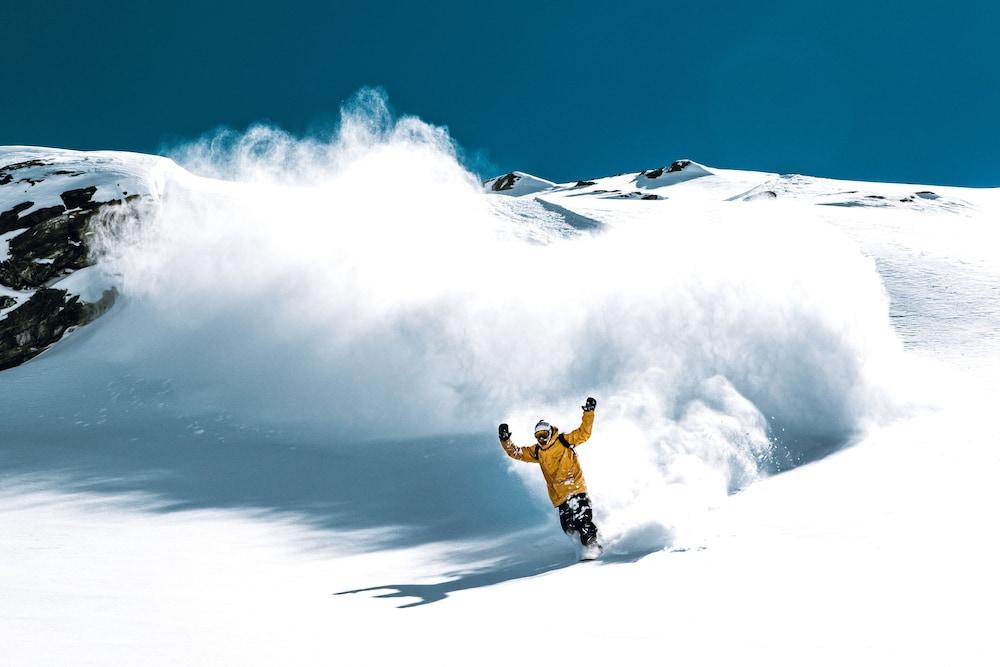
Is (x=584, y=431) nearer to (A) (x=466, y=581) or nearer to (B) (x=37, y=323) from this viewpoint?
(A) (x=466, y=581)

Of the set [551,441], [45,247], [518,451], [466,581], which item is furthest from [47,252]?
[466,581]

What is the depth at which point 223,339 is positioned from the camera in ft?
46.5

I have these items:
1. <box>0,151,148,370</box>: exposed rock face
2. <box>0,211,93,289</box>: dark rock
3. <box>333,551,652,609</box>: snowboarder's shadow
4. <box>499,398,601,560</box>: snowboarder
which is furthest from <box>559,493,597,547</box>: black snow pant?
<box>0,211,93,289</box>: dark rock

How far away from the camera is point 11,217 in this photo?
17094mm

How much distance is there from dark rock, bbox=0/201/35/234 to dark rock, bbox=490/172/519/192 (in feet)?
126

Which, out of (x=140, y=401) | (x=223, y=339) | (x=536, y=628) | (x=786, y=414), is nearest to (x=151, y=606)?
(x=536, y=628)

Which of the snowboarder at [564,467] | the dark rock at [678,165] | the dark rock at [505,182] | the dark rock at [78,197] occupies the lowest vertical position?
the snowboarder at [564,467]

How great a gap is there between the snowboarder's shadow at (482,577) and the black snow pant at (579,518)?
0.67ft

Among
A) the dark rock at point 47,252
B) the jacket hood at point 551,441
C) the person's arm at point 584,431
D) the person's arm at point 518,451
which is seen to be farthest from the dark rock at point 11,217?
the person's arm at point 584,431

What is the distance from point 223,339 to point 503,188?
136 ft

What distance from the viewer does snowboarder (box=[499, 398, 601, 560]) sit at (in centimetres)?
606

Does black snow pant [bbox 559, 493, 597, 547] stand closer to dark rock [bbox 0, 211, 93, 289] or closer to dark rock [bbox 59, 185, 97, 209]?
dark rock [bbox 0, 211, 93, 289]

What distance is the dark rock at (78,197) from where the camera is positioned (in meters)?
17.2

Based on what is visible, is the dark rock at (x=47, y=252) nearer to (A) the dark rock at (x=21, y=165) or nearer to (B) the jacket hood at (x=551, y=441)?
(A) the dark rock at (x=21, y=165)
